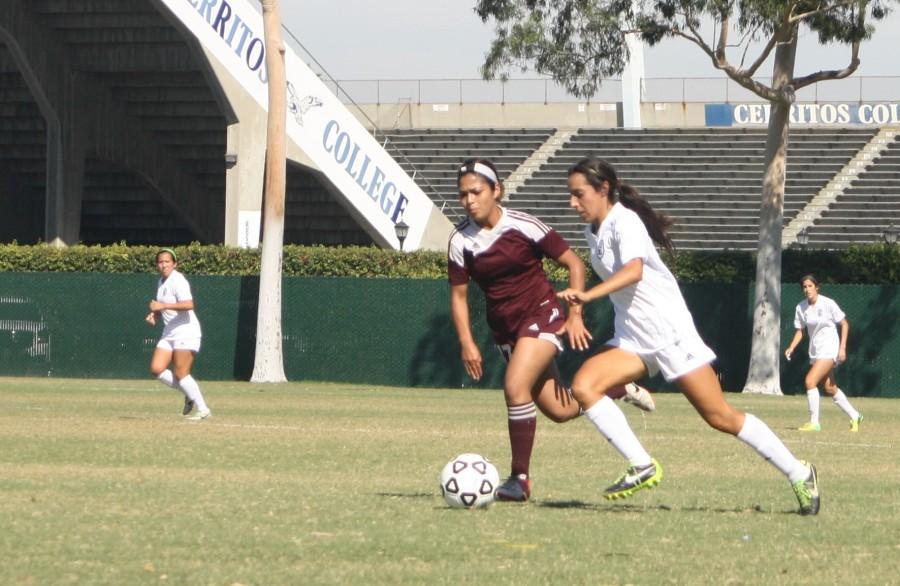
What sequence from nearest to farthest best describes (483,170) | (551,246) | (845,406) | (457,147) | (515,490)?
1. (515,490)
2. (483,170)
3. (551,246)
4. (845,406)
5. (457,147)

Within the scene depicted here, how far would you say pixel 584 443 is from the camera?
16750mm

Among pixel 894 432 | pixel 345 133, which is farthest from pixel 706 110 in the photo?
pixel 894 432

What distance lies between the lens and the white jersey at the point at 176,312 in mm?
19188

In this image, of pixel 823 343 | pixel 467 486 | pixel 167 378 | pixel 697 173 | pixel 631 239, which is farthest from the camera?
pixel 697 173

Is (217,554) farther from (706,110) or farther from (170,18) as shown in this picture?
(706,110)

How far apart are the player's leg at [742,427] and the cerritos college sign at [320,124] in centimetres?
2874

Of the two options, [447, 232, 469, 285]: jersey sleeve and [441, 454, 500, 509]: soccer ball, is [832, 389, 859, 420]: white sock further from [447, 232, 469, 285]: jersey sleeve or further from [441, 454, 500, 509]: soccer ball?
[441, 454, 500, 509]: soccer ball

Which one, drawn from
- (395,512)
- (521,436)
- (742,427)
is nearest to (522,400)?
(521,436)

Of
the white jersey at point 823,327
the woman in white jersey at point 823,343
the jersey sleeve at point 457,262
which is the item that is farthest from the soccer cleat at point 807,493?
the white jersey at point 823,327

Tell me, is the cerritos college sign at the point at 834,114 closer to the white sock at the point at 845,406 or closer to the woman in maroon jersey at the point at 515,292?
the white sock at the point at 845,406

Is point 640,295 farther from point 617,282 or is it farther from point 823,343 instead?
point 823,343

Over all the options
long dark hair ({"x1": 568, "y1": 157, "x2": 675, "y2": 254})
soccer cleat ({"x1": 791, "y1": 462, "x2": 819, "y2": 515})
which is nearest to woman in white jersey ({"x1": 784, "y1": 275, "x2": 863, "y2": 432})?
long dark hair ({"x1": 568, "y1": 157, "x2": 675, "y2": 254})

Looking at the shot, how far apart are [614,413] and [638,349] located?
16.2 inches

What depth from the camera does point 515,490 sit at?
10.6 m
